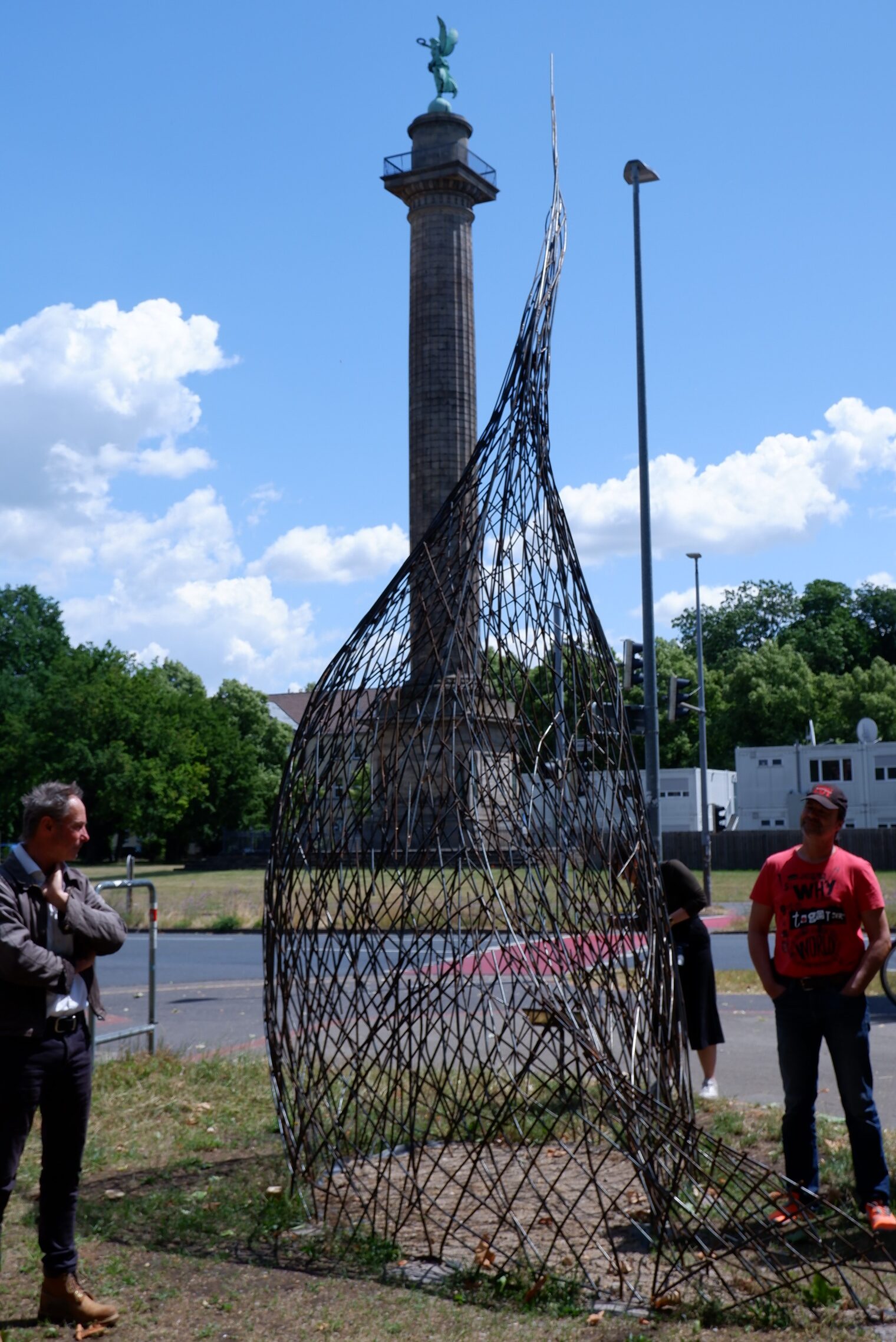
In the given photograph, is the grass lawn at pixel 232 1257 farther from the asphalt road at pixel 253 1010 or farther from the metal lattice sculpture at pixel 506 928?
the asphalt road at pixel 253 1010

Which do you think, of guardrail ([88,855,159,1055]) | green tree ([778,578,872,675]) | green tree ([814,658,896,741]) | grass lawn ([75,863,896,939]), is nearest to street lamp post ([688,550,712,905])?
grass lawn ([75,863,896,939])

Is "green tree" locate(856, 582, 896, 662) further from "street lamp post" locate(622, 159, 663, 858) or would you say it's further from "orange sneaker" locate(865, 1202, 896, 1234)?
"orange sneaker" locate(865, 1202, 896, 1234)

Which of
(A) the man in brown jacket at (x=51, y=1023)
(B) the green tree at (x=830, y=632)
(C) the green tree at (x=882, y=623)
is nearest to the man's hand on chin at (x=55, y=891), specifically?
(A) the man in brown jacket at (x=51, y=1023)

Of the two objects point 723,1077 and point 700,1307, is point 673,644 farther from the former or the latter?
point 700,1307

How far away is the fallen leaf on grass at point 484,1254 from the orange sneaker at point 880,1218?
1.44m

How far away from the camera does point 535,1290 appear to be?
4.20 meters

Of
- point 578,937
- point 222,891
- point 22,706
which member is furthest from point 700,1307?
point 22,706

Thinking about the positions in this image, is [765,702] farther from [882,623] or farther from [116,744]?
[116,744]

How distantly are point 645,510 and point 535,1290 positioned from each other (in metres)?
11.6

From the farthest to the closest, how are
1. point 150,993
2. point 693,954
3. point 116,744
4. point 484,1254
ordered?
point 116,744
point 150,993
point 693,954
point 484,1254

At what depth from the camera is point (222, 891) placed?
30.2 metres

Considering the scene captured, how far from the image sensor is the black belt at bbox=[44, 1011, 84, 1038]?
3920 mm

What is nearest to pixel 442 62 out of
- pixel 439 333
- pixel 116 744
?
pixel 439 333

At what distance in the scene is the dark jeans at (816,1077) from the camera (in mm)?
4855
